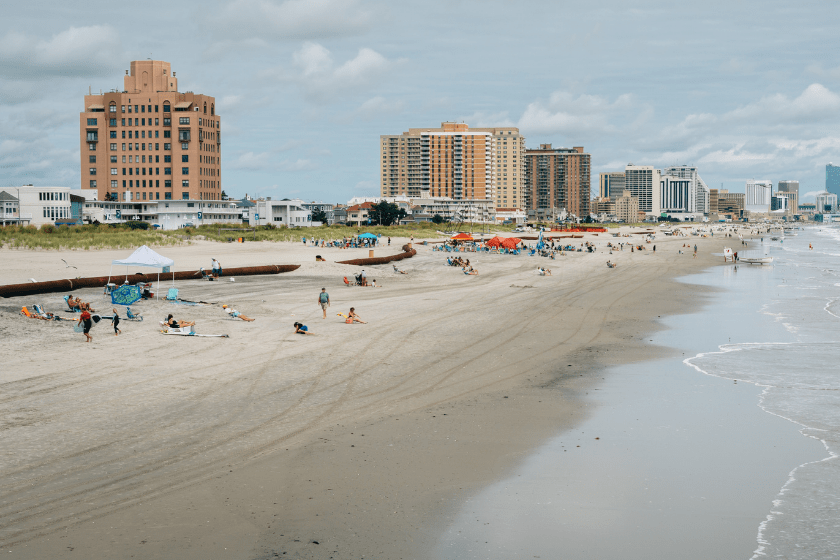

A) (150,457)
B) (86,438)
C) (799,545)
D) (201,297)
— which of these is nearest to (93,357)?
(86,438)

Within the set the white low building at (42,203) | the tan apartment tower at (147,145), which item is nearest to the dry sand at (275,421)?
the white low building at (42,203)

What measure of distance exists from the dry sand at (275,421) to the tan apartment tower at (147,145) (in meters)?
131

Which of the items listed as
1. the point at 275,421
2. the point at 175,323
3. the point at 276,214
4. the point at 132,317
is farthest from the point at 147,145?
the point at 275,421

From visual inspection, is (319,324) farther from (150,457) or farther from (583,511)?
(583,511)

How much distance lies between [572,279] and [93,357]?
39.3 m

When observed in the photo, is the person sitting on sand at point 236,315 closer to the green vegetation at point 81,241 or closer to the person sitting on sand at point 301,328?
the person sitting on sand at point 301,328

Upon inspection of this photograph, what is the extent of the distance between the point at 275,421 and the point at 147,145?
158 meters

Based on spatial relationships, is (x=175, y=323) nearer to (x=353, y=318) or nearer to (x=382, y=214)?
(x=353, y=318)

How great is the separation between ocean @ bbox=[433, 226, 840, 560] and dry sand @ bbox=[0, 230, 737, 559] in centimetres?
81

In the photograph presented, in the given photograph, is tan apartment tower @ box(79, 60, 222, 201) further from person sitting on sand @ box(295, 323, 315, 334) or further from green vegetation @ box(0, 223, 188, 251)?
person sitting on sand @ box(295, 323, 315, 334)

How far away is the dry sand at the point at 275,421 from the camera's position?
977cm

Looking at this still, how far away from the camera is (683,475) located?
12.3 metres

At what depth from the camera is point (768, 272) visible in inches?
2499

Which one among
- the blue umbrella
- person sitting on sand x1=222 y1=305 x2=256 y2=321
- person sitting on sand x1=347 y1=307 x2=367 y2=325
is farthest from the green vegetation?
person sitting on sand x1=347 y1=307 x2=367 y2=325
